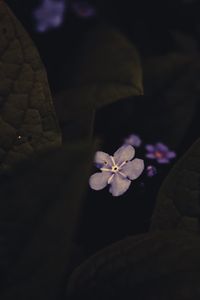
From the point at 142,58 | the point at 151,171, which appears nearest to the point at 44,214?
the point at 151,171

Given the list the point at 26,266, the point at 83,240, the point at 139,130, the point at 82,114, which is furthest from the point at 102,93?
the point at 26,266

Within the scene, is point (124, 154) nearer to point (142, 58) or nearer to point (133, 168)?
point (133, 168)

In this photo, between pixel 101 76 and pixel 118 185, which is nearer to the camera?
pixel 118 185

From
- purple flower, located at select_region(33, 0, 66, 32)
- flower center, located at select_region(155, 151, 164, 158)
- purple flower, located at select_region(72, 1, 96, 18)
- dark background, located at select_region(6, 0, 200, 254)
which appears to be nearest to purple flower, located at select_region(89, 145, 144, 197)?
dark background, located at select_region(6, 0, 200, 254)

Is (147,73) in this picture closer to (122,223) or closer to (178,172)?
(122,223)

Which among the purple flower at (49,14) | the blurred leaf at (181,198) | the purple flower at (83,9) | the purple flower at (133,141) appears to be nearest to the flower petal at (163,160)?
the purple flower at (133,141)

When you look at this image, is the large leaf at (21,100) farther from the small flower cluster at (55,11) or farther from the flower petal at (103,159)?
the small flower cluster at (55,11)

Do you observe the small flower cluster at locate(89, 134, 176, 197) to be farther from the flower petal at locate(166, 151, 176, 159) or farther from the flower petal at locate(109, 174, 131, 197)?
the flower petal at locate(166, 151, 176, 159)
